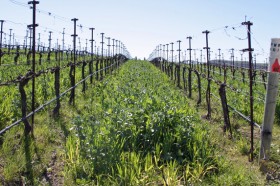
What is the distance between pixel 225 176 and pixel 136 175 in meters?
1.23

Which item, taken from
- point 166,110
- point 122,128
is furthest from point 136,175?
point 166,110

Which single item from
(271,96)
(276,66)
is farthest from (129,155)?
(276,66)

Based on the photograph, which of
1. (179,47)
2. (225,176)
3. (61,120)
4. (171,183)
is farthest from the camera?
(179,47)

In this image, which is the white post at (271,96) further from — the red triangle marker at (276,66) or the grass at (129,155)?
the grass at (129,155)

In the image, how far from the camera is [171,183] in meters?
4.22

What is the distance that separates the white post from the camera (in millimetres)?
4707

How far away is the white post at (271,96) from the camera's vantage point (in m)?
4.71

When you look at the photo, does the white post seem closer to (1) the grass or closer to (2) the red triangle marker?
(2) the red triangle marker

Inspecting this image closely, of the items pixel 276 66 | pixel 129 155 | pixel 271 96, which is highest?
pixel 276 66

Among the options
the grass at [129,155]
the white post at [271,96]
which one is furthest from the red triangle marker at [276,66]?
the grass at [129,155]

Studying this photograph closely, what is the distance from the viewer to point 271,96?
5.02m

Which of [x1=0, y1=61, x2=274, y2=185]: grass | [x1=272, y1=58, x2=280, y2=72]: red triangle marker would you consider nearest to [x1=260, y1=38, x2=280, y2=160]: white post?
[x1=272, y1=58, x2=280, y2=72]: red triangle marker

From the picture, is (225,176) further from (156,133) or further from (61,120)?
(61,120)

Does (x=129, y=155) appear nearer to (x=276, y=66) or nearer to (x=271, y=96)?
(x=271, y=96)
